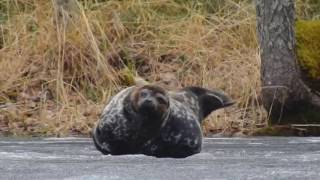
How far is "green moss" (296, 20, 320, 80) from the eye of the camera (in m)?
9.76

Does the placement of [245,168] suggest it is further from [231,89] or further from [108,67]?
[108,67]

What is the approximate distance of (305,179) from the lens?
16.7 feet

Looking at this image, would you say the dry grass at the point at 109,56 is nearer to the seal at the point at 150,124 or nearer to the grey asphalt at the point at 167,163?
the grey asphalt at the point at 167,163

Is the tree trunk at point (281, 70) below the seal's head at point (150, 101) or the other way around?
below

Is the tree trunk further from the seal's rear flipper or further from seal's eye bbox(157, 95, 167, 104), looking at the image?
seal's eye bbox(157, 95, 167, 104)

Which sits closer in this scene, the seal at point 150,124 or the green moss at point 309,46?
the seal at point 150,124

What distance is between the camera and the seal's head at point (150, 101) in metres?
5.47

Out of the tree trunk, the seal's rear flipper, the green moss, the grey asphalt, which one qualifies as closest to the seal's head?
the grey asphalt

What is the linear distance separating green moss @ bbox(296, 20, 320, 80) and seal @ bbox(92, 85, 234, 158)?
3.69 meters

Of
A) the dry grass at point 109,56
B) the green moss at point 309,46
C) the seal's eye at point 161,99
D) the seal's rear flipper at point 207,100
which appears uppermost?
the seal's eye at point 161,99

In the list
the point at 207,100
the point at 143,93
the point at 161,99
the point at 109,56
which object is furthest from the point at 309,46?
the point at 143,93

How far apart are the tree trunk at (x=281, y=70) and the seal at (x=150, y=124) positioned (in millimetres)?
3333

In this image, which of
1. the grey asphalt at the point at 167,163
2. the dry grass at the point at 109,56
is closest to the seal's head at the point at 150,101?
the grey asphalt at the point at 167,163

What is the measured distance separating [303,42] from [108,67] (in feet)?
9.13
